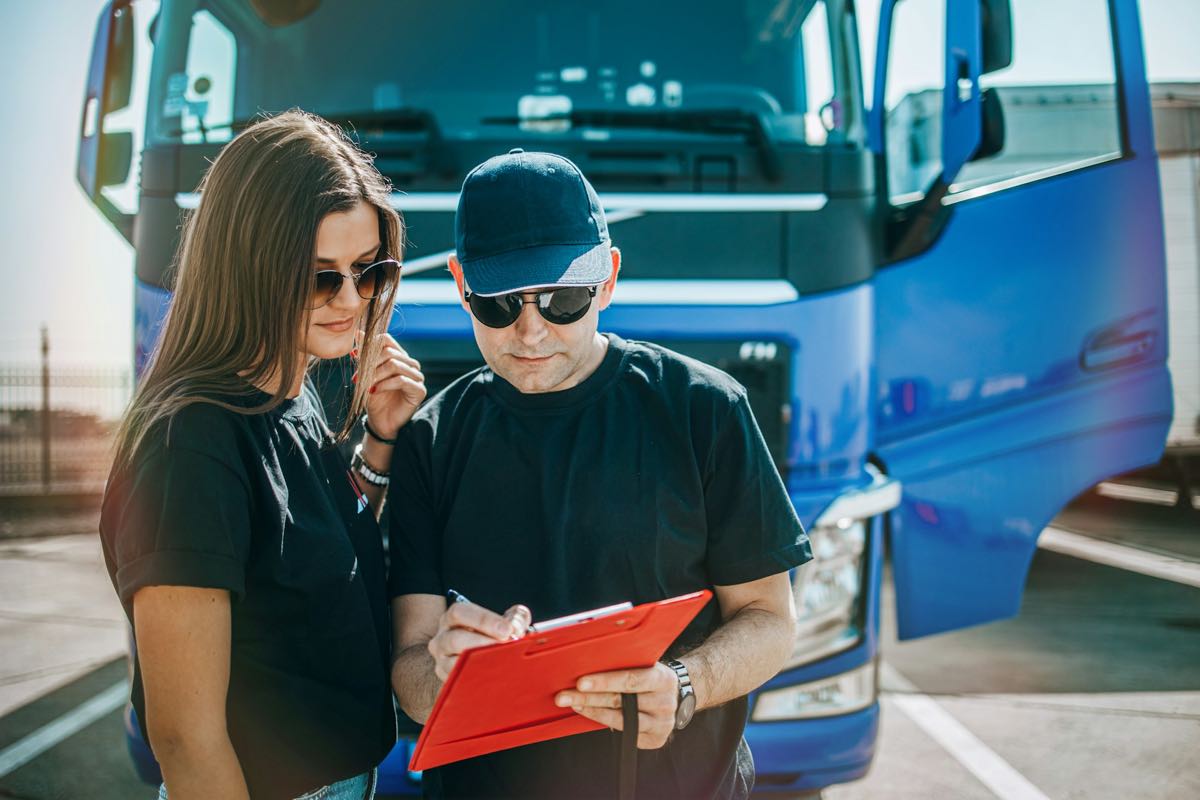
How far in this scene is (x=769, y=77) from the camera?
3.10m

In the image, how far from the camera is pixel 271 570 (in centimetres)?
131

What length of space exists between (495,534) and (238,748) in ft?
1.65

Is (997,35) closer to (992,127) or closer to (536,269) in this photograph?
(992,127)

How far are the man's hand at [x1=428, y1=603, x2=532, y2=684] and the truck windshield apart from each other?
206 cm

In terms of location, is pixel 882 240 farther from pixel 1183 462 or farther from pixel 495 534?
pixel 1183 462

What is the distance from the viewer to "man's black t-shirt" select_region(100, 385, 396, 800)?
3.99 feet

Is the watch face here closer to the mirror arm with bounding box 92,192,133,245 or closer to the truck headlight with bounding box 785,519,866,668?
the truck headlight with bounding box 785,519,866,668

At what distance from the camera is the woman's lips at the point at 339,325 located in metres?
1.54

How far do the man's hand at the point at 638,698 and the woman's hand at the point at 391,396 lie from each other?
2.35ft

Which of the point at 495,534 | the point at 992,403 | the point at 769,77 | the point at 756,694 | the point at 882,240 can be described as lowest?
the point at 756,694

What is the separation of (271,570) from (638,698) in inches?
22.0

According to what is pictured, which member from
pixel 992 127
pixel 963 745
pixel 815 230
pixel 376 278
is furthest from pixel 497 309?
pixel 963 745

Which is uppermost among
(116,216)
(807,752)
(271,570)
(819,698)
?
(116,216)

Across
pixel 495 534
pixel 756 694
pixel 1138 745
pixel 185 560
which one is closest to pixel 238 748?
pixel 185 560
